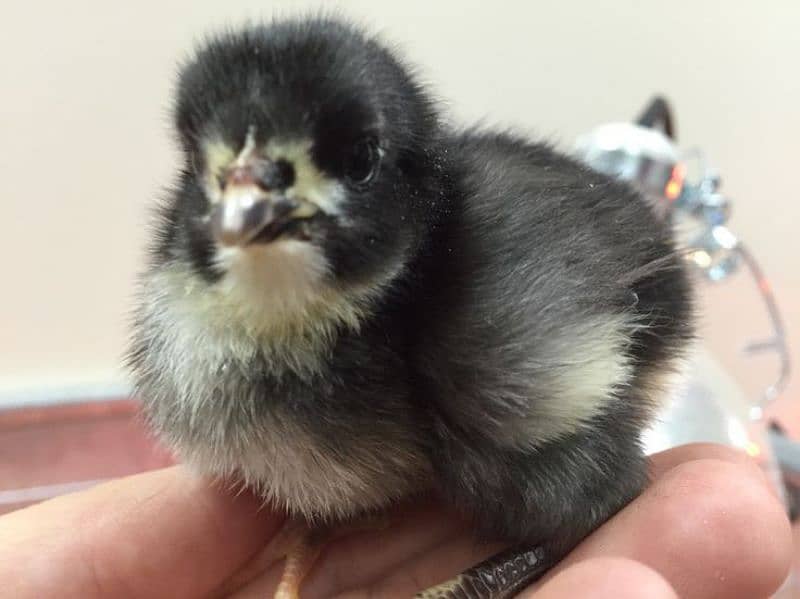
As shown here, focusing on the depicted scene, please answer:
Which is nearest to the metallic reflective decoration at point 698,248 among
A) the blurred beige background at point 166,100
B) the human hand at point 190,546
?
the blurred beige background at point 166,100

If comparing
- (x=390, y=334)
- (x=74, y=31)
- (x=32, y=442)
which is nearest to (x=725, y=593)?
(x=390, y=334)

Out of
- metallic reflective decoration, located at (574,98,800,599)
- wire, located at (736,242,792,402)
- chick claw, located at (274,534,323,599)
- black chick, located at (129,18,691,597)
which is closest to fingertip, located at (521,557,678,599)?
black chick, located at (129,18,691,597)

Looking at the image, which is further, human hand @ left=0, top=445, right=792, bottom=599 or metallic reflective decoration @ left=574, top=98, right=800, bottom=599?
metallic reflective decoration @ left=574, top=98, right=800, bottom=599

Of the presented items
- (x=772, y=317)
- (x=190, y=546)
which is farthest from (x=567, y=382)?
(x=772, y=317)

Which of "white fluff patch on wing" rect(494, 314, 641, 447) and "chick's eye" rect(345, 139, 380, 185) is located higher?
"chick's eye" rect(345, 139, 380, 185)

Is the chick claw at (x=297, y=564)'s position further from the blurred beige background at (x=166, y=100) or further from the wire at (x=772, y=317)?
the wire at (x=772, y=317)

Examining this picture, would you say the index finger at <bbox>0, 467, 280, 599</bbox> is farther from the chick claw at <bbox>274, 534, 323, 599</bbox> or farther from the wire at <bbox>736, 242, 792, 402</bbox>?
the wire at <bbox>736, 242, 792, 402</bbox>

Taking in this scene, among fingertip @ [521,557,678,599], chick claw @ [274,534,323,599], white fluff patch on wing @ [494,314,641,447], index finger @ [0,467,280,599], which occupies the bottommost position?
index finger @ [0,467,280,599]

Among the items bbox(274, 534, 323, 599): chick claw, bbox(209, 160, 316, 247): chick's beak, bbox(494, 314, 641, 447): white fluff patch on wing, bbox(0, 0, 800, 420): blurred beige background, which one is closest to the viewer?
bbox(209, 160, 316, 247): chick's beak
